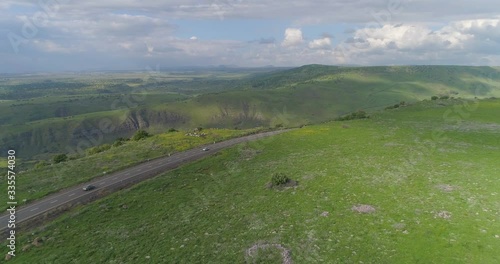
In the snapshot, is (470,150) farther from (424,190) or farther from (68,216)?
(68,216)

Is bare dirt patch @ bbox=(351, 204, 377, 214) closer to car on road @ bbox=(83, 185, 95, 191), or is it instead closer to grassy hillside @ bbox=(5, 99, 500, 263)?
grassy hillside @ bbox=(5, 99, 500, 263)

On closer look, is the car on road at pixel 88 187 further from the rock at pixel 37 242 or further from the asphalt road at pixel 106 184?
the rock at pixel 37 242

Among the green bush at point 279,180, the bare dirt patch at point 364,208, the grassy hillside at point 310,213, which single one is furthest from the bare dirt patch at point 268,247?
the green bush at point 279,180

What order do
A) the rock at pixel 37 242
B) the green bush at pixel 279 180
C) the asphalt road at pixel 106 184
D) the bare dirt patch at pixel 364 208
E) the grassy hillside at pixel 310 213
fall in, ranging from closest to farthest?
1. the grassy hillside at pixel 310 213
2. the rock at pixel 37 242
3. the bare dirt patch at pixel 364 208
4. the asphalt road at pixel 106 184
5. the green bush at pixel 279 180

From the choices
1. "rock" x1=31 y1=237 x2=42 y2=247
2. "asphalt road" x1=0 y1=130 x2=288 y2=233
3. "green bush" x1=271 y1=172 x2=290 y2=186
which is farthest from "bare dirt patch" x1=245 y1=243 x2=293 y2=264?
"asphalt road" x1=0 y1=130 x2=288 y2=233

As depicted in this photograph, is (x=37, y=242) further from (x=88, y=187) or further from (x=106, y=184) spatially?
(x=106, y=184)
